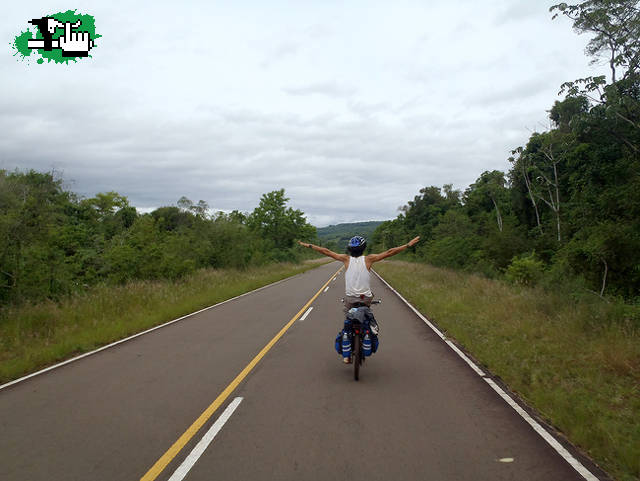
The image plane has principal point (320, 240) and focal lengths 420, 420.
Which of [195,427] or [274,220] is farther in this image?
[274,220]

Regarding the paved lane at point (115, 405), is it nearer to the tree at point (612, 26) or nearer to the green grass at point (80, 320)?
the green grass at point (80, 320)

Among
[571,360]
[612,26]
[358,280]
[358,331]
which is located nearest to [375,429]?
[358,331]

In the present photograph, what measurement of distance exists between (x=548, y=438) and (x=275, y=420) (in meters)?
2.94

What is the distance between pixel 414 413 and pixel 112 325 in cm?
893

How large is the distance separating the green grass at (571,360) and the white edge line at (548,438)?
0.68 feet

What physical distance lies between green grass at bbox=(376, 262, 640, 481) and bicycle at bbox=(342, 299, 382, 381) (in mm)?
2203

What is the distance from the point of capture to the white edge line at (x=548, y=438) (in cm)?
372

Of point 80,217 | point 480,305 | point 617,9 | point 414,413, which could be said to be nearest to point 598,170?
point 617,9

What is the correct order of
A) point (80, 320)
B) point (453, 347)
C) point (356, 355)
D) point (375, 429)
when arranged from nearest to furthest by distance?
point (375, 429)
point (356, 355)
point (453, 347)
point (80, 320)

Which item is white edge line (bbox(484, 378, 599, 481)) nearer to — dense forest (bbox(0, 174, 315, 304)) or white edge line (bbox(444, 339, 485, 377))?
white edge line (bbox(444, 339, 485, 377))

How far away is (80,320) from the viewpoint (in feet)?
37.6

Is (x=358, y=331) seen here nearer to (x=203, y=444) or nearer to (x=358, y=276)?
(x=358, y=276)

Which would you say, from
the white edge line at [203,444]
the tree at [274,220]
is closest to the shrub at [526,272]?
the white edge line at [203,444]

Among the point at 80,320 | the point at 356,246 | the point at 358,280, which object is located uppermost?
the point at 356,246
